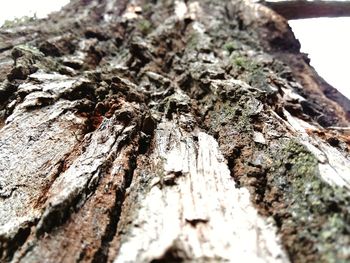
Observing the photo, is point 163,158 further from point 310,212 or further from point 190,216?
point 310,212

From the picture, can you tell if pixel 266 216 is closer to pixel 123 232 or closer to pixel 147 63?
pixel 123 232

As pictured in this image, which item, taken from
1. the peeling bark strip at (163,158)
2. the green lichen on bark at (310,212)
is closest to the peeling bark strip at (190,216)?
the peeling bark strip at (163,158)

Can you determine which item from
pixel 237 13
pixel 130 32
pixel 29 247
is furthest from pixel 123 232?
pixel 237 13

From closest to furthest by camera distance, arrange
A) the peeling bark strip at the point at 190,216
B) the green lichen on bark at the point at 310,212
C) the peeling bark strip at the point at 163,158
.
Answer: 1. the green lichen on bark at the point at 310,212
2. the peeling bark strip at the point at 190,216
3. the peeling bark strip at the point at 163,158

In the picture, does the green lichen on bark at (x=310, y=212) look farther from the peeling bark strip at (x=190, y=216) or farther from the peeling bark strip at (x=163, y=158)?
the peeling bark strip at (x=190, y=216)

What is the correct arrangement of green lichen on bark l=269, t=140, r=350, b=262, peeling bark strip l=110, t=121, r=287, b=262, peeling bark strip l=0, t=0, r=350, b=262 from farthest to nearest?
peeling bark strip l=0, t=0, r=350, b=262, peeling bark strip l=110, t=121, r=287, b=262, green lichen on bark l=269, t=140, r=350, b=262

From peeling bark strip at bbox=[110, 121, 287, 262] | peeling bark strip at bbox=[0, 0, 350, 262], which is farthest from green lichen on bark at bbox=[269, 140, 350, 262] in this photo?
peeling bark strip at bbox=[110, 121, 287, 262]

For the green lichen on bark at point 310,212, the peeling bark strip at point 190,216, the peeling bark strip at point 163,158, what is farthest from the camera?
the peeling bark strip at point 163,158

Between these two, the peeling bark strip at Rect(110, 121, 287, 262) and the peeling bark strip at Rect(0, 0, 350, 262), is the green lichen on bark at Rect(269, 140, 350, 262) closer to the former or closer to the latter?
the peeling bark strip at Rect(0, 0, 350, 262)

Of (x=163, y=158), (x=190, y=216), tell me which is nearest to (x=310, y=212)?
(x=190, y=216)
